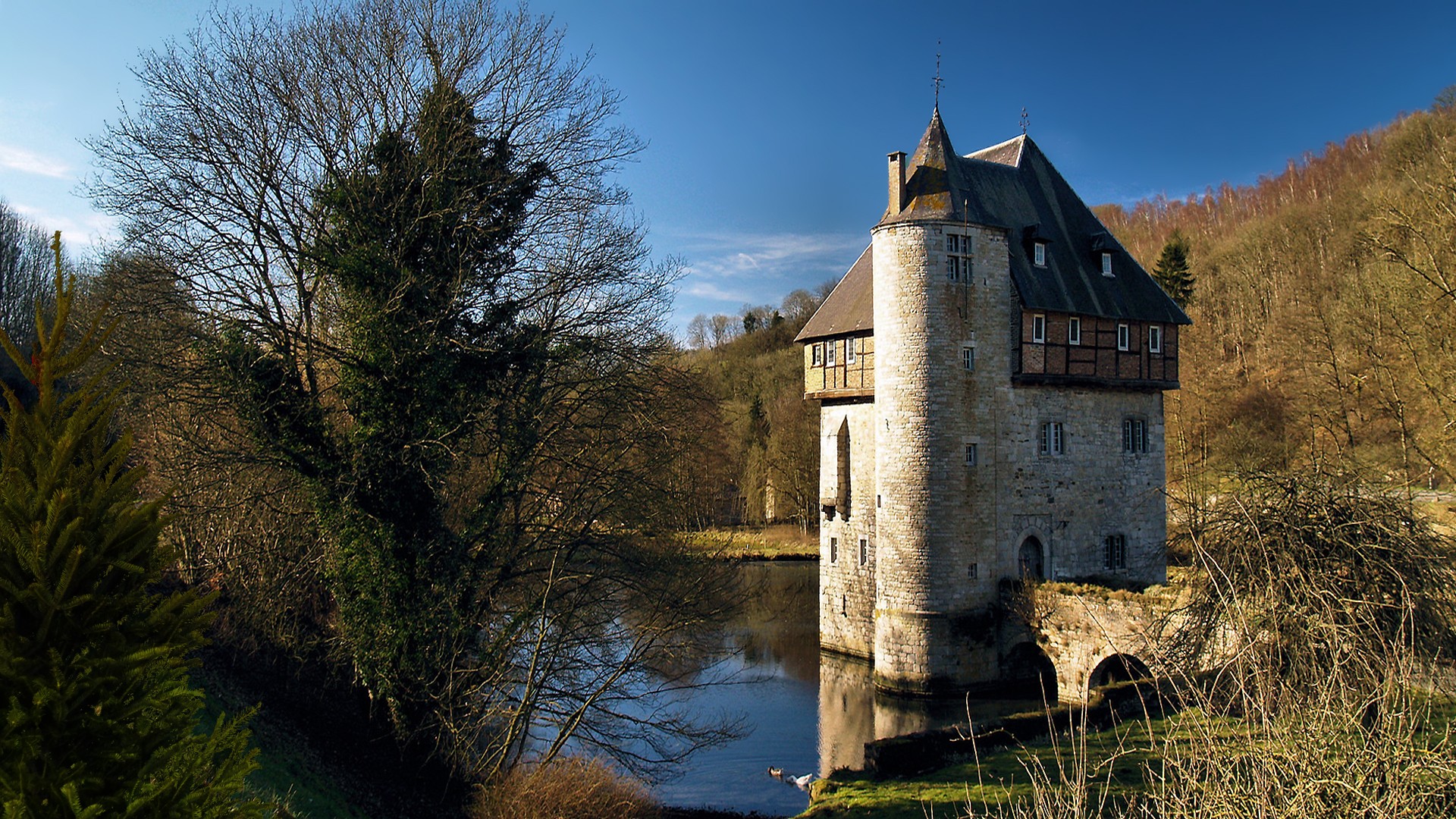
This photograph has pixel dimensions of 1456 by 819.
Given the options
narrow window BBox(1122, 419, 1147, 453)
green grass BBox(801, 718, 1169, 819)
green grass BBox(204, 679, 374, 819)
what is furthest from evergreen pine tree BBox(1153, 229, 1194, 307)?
green grass BBox(204, 679, 374, 819)

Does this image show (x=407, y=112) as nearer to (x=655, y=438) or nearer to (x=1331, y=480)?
(x=655, y=438)

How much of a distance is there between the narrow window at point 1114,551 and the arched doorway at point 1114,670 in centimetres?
333

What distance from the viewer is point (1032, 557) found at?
63.4 ft

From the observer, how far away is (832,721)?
16812 millimetres

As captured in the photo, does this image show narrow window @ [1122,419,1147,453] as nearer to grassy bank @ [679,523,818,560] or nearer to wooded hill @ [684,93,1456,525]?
wooded hill @ [684,93,1456,525]

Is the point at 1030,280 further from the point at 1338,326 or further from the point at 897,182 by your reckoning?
the point at 1338,326

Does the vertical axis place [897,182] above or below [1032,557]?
above

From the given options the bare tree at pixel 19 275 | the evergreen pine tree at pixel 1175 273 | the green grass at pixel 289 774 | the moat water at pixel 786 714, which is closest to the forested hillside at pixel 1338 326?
the evergreen pine tree at pixel 1175 273

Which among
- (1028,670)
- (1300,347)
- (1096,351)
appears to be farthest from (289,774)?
(1300,347)

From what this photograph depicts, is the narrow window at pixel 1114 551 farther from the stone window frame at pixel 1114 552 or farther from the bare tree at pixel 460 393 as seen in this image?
Result: the bare tree at pixel 460 393

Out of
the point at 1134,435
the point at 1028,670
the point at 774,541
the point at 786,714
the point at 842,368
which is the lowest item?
the point at 786,714

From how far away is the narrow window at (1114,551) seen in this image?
2038 cm

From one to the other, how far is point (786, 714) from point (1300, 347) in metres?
20.8

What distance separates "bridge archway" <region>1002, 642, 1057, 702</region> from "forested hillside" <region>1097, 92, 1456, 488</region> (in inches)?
206
